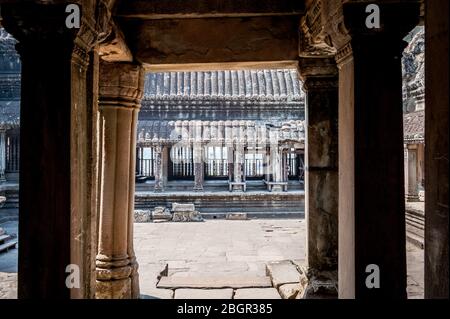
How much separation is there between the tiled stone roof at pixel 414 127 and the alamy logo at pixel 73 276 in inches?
480

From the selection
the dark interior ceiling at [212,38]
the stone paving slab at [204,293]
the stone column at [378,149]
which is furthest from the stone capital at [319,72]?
the stone paving slab at [204,293]

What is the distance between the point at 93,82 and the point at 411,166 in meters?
13.7

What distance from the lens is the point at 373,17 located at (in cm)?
237

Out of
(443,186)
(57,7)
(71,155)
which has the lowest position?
(443,186)

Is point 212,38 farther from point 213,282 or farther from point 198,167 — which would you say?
point 198,167

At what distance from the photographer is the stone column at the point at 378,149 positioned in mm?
2361

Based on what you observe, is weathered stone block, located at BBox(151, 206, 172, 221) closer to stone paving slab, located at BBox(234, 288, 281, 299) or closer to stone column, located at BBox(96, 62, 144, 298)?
stone paving slab, located at BBox(234, 288, 281, 299)

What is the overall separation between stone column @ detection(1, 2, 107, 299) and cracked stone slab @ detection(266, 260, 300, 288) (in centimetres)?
317

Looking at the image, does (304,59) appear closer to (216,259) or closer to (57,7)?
(57,7)

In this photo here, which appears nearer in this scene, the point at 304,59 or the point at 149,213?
the point at 304,59

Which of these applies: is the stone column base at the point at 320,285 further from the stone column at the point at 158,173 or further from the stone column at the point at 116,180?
the stone column at the point at 158,173

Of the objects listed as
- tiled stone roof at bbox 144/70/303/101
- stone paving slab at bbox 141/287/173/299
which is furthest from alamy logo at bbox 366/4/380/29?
tiled stone roof at bbox 144/70/303/101

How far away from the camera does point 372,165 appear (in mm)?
2363
